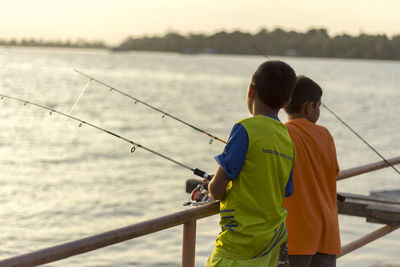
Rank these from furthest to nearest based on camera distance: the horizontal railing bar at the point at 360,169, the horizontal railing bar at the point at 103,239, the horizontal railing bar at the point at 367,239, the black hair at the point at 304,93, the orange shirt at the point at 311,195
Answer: the horizontal railing bar at the point at 367,239, the horizontal railing bar at the point at 360,169, the black hair at the point at 304,93, the orange shirt at the point at 311,195, the horizontal railing bar at the point at 103,239

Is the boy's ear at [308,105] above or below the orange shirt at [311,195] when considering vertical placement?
above

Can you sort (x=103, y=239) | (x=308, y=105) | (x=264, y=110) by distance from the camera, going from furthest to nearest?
(x=308, y=105), (x=264, y=110), (x=103, y=239)

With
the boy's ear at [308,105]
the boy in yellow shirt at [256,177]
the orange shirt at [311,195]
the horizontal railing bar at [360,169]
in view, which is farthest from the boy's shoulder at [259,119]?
the horizontal railing bar at [360,169]

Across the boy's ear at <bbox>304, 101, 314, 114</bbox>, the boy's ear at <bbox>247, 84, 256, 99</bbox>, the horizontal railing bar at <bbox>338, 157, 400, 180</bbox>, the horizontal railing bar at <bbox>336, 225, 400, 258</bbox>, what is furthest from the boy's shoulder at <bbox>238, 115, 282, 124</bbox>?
the horizontal railing bar at <bbox>336, 225, 400, 258</bbox>

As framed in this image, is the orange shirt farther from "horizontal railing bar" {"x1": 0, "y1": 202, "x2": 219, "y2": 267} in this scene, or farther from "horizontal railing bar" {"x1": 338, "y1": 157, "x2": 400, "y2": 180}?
"horizontal railing bar" {"x1": 338, "y1": 157, "x2": 400, "y2": 180}

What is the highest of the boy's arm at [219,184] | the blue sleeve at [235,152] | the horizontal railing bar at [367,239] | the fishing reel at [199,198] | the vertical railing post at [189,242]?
the blue sleeve at [235,152]

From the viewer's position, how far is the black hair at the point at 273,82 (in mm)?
2625

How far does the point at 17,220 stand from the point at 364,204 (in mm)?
10145

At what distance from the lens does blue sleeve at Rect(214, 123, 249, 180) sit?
2516mm

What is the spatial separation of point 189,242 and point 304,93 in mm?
904

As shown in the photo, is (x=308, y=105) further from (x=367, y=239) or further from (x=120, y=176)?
(x=120, y=176)

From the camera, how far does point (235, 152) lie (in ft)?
8.25

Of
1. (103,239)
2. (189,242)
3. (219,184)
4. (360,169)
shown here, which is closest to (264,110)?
(219,184)

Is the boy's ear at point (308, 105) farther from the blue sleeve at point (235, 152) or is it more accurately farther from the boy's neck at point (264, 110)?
the blue sleeve at point (235, 152)
